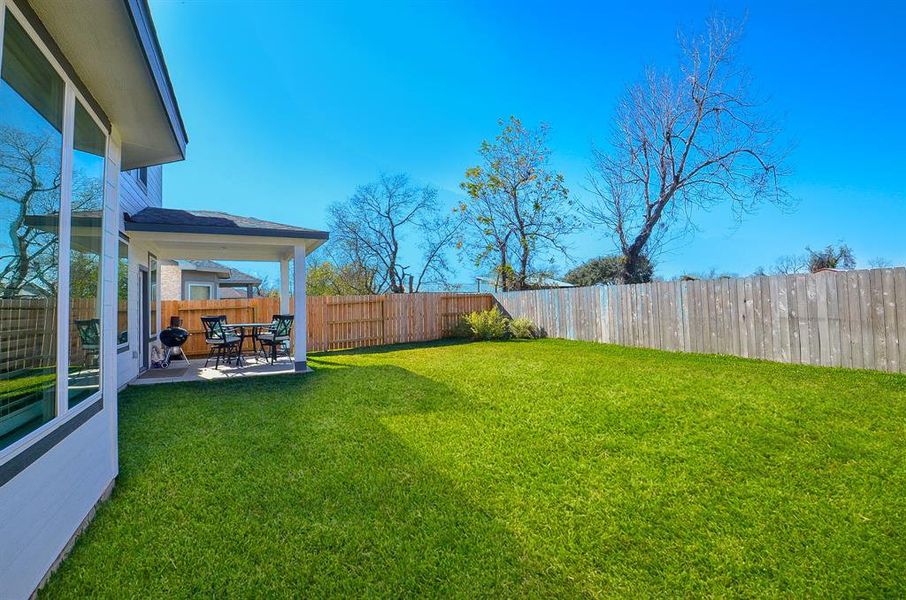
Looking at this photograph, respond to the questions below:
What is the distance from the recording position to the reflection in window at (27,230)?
5.70 ft

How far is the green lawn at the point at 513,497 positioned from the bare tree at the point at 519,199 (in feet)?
44.0

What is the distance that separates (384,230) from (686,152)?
15.5 meters

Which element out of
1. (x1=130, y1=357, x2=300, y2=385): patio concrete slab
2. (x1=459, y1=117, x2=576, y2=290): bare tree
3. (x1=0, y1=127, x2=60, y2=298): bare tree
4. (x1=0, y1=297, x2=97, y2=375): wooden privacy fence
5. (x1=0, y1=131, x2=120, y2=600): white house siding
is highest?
(x1=459, y1=117, x2=576, y2=290): bare tree

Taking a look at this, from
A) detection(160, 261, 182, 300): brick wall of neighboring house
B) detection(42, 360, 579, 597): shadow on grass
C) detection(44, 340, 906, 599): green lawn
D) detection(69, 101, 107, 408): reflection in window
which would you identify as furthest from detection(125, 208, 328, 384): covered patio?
detection(160, 261, 182, 300): brick wall of neighboring house

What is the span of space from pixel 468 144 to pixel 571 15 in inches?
319

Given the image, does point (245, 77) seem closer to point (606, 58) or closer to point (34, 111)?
point (606, 58)

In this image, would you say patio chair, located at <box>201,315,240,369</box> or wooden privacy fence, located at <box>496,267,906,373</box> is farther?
patio chair, located at <box>201,315,240,369</box>

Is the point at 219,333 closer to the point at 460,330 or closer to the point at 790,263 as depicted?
the point at 460,330

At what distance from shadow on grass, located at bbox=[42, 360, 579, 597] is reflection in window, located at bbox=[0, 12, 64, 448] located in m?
0.91

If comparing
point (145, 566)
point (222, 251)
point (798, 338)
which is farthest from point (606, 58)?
point (145, 566)

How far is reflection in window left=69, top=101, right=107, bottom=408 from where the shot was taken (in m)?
2.36

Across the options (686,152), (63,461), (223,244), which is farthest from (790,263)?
(63,461)

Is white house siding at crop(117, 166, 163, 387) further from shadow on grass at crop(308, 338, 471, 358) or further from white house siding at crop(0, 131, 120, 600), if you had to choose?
shadow on grass at crop(308, 338, 471, 358)

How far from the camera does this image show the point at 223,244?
7770 millimetres
